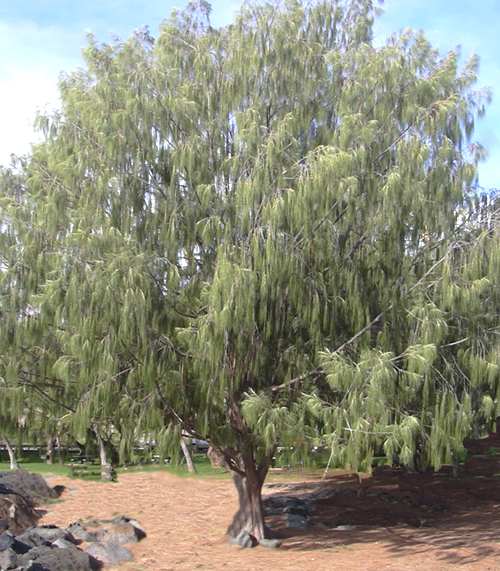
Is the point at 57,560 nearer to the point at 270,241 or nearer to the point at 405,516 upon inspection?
the point at 270,241

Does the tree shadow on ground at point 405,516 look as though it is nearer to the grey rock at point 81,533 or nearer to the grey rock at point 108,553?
the grey rock at point 108,553

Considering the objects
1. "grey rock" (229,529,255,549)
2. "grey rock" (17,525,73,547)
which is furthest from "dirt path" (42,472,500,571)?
"grey rock" (17,525,73,547)

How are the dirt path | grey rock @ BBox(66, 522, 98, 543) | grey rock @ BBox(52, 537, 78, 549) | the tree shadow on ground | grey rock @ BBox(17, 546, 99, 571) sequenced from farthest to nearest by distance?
grey rock @ BBox(66, 522, 98, 543) < the tree shadow on ground < grey rock @ BBox(52, 537, 78, 549) < the dirt path < grey rock @ BBox(17, 546, 99, 571)

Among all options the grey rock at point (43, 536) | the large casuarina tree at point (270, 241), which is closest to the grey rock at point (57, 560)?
the grey rock at point (43, 536)

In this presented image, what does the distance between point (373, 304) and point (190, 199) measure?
2936 mm

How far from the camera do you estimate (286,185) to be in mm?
9570

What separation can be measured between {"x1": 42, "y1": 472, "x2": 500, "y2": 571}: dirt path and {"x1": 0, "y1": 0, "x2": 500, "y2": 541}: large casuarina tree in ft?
5.43

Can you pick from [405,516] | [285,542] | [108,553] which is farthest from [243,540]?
[405,516]

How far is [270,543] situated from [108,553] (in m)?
2.52

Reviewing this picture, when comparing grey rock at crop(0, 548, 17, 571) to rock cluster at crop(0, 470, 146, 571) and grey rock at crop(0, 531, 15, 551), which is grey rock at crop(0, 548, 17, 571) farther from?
grey rock at crop(0, 531, 15, 551)

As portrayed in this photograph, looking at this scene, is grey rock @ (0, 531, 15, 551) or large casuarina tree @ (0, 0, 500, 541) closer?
large casuarina tree @ (0, 0, 500, 541)

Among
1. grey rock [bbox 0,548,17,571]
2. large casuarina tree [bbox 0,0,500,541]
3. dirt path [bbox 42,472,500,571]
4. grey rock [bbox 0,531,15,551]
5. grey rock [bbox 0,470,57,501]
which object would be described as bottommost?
dirt path [bbox 42,472,500,571]

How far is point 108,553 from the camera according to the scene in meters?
11.7

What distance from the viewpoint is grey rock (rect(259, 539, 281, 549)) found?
11766 millimetres
